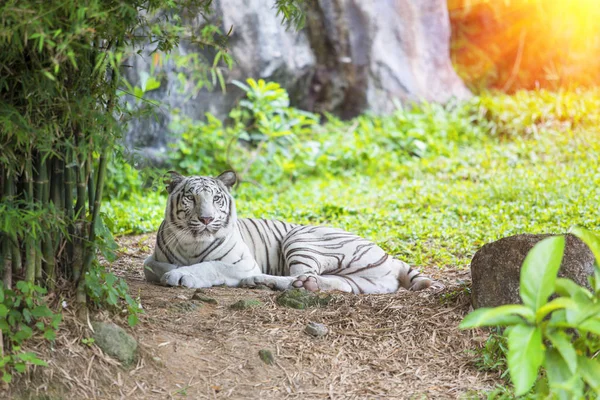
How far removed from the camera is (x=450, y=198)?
24.4 feet

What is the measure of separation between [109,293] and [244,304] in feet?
3.10

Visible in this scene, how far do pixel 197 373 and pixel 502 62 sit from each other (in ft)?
34.6

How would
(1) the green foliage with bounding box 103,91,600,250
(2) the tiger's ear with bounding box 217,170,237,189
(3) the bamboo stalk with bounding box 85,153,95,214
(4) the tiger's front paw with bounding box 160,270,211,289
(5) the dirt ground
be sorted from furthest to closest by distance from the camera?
(1) the green foliage with bounding box 103,91,600,250, (2) the tiger's ear with bounding box 217,170,237,189, (4) the tiger's front paw with bounding box 160,270,211,289, (3) the bamboo stalk with bounding box 85,153,95,214, (5) the dirt ground

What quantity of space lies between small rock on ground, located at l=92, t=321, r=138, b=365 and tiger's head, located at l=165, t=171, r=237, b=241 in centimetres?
158

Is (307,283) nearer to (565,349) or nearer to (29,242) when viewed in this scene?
(29,242)

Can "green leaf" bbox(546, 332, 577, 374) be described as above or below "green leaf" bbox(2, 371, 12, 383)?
above

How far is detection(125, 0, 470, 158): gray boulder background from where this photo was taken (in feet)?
33.3

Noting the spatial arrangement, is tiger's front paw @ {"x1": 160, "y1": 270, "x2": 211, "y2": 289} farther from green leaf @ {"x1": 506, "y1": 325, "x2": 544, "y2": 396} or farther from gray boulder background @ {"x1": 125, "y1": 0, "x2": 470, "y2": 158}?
gray boulder background @ {"x1": 125, "y1": 0, "x2": 470, "y2": 158}

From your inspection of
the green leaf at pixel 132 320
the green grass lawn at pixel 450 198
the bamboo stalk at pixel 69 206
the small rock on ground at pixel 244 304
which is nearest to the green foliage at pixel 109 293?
the green leaf at pixel 132 320

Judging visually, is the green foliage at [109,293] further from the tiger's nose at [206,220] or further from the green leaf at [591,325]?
the green leaf at [591,325]

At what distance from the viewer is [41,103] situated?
10.5ft

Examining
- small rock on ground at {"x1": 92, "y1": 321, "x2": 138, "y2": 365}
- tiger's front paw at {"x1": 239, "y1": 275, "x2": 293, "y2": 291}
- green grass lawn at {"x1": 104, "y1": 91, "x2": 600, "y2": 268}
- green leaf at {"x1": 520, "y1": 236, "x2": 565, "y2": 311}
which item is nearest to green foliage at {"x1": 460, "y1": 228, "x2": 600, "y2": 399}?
green leaf at {"x1": 520, "y1": 236, "x2": 565, "y2": 311}

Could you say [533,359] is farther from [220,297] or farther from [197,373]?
[220,297]

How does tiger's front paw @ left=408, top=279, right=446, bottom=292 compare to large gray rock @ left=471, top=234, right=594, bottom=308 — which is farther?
tiger's front paw @ left=408, top=279, right=446, bottom=292
